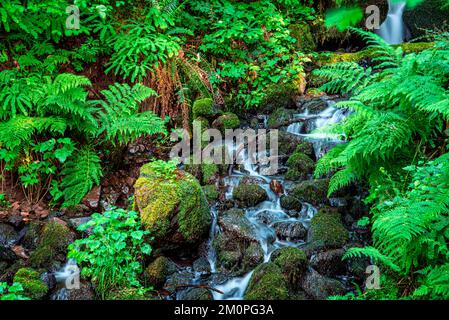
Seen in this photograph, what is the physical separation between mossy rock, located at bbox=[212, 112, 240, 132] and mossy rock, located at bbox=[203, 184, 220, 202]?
5.09 ft

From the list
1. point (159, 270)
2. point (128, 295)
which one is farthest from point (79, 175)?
point (128, 295)

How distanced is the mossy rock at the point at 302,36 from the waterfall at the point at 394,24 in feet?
7.05

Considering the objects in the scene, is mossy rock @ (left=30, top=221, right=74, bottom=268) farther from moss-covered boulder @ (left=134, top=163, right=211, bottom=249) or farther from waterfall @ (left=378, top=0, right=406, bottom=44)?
waterfall @ (left=378, top=0, right=406, bottom=44)

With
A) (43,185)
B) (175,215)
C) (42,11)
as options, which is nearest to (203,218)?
(175,215)

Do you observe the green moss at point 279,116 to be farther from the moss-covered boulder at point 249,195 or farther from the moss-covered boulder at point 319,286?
the moss-covered boulder at point 319,286

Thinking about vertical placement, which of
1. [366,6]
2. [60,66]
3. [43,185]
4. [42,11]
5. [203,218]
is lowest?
[203,218]

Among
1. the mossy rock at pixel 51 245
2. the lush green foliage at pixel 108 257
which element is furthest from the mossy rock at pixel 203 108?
the lush green foliage at pixel 108 257

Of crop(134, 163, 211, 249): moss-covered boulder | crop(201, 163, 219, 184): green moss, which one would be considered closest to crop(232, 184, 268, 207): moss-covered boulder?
crop(201, 163, 219, 184): green moss

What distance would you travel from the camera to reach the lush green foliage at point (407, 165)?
3006 millimetres

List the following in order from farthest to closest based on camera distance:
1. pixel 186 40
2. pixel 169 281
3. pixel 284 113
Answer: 1. pixel 186 40
2. pixel 284 113
3. pixel 169 281

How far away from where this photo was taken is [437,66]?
4180 mm

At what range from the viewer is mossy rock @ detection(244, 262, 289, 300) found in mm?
3578

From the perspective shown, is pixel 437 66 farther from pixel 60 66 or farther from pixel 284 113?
pixel 60 66
